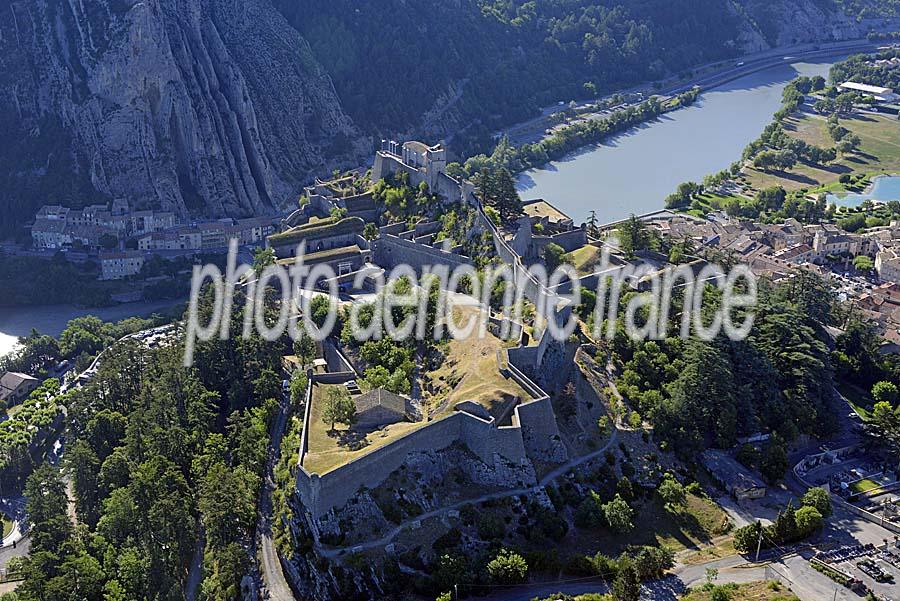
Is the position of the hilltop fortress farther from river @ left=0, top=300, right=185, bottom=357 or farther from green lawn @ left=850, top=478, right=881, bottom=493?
river @ left=0, top=300, right=185, bottom=357

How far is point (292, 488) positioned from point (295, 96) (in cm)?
5605

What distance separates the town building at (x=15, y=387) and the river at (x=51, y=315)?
7034mm

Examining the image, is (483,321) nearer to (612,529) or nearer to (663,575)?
(612,529)

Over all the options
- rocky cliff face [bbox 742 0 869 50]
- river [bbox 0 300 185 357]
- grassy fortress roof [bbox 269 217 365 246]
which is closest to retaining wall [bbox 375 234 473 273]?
grassy fortress roof [bbox 269 217 365 246]

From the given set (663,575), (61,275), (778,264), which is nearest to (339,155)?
(61,275)

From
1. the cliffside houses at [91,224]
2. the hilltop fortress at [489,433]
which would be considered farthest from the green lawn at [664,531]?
the cliffside houses at [91,224]

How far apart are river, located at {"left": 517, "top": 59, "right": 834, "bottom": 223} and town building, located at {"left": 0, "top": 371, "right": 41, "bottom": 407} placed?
36.9 m

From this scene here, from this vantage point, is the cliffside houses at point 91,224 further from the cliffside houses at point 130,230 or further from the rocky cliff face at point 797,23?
the rocky cliff face at point 797,23

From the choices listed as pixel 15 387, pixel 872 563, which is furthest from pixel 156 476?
pixel 872 563

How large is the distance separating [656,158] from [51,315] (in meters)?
55.4

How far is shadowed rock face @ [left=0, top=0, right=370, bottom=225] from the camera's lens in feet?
227

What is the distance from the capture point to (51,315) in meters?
56.8

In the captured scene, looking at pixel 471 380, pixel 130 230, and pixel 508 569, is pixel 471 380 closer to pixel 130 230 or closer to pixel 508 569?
pixel 508 569

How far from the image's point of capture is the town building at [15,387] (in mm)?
46000
